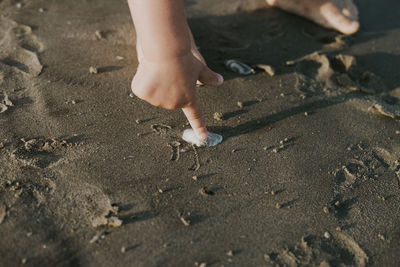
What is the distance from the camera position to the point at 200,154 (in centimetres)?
207

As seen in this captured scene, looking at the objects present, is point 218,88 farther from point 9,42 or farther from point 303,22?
point 9,42

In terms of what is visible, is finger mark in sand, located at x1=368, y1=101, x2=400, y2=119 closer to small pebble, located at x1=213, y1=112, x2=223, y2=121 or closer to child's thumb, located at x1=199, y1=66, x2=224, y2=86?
small pebble, located at x1=213, y1=112, x2=223, y2=121

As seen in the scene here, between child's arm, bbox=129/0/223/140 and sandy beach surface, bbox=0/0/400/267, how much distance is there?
387 mm

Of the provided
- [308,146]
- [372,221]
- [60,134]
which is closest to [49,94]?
[60,134]

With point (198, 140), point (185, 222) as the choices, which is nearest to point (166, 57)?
point (198, 140)

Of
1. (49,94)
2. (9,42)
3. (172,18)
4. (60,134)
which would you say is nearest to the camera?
(172,18)

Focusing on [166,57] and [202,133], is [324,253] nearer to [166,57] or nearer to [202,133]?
[202,133]

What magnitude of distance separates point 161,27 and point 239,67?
953 mm

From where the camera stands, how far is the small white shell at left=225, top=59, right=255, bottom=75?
251 centimetres

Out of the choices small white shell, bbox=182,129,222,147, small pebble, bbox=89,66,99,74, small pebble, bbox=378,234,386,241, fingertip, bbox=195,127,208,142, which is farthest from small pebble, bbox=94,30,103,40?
small pebble, bbox=378,234,386,241

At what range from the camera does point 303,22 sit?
3.07m

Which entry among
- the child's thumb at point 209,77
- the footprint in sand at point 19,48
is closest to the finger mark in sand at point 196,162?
the child's thumb at point 209,77

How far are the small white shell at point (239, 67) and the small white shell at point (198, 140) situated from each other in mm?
550

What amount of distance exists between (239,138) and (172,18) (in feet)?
2.58
